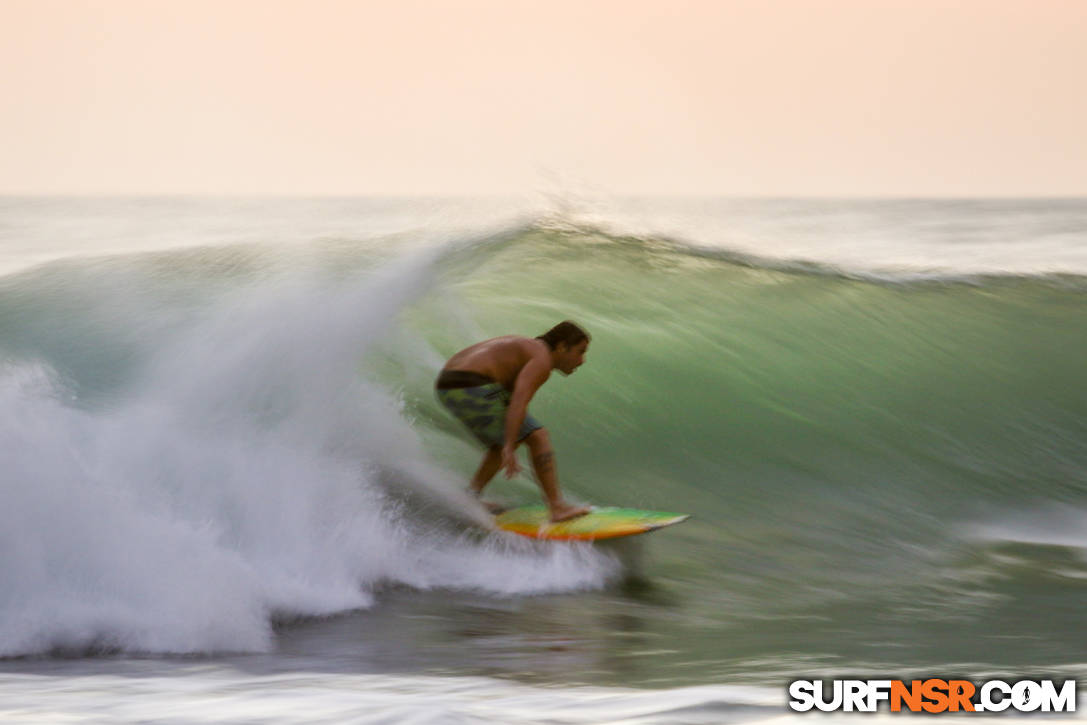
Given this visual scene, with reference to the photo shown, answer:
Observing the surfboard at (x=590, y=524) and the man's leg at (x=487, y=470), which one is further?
the man's leg at (x=487, y=470)

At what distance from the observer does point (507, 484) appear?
7195 millimetres

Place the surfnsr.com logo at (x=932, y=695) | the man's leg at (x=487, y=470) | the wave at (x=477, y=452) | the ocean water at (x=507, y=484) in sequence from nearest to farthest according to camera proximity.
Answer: the surfnsr.com logo at (x=932, y=695) → the ocean water at (x=507, y=484) → the wave at (x=477, y=452) → the man's leg at (x=487, y=470)

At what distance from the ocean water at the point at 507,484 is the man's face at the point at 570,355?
79 centimetres

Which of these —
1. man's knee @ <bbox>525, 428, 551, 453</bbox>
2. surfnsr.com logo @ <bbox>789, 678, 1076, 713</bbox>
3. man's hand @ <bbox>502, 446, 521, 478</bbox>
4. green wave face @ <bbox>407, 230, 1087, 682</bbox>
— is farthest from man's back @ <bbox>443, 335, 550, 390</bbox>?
surfnsr.com logo @ <bbox>789, 678, 1076, 713</bbox>

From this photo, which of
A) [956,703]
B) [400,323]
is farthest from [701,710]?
[400,323]

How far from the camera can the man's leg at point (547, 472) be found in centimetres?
611

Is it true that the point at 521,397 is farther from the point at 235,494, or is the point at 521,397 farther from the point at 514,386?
the point at 235,494

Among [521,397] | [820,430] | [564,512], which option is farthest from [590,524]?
[820,430]

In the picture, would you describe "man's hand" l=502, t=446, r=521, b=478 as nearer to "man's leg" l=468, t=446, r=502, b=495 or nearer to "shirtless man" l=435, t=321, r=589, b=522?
"shirtless man" l=435, t=321, r=589, b=522

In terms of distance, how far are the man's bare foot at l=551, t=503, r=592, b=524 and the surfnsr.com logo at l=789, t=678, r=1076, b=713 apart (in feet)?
6.00

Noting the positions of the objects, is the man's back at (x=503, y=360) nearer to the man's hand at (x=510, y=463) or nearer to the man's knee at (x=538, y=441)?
the man's knee at (x=538, y=441)

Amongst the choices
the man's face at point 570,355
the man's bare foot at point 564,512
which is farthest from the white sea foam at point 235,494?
the man's face at point 570,355

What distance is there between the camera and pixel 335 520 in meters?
5.84

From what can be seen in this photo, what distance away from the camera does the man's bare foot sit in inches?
240
